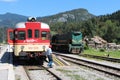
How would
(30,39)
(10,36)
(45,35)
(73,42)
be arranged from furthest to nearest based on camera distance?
(73,42) < (10,36) < (45,35) < (30,39)

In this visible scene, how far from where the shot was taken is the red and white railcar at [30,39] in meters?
23.8

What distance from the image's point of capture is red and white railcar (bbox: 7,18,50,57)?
23.8 m

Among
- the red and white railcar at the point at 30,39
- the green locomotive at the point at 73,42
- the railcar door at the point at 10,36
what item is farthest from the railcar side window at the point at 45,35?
the green locomotive at the point at 73,42

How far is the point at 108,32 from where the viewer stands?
6191 inches

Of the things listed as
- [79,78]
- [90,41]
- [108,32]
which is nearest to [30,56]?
[79,78]

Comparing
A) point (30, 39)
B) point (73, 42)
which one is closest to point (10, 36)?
point (30, 39)

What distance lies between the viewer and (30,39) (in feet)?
78.8

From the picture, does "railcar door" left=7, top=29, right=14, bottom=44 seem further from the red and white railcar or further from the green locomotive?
the green locomotive

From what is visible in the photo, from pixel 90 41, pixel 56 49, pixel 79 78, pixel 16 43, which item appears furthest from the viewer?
pixel 90 41

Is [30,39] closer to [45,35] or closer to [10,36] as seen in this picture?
[45,35]

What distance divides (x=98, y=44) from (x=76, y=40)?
2637 cm

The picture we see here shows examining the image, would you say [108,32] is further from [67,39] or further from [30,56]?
[30,56]

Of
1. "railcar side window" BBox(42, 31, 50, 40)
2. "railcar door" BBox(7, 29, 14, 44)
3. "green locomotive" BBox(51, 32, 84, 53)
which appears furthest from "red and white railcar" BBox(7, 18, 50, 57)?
"green locomotive" BBox(51, 32, 84, 53)

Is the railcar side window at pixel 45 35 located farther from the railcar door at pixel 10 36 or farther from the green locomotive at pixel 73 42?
the green locomotive at pixel 73 42
